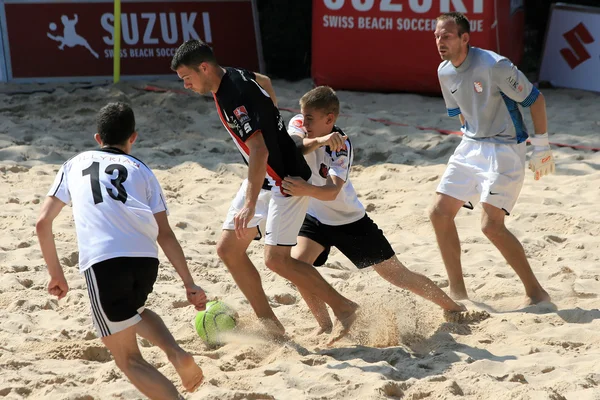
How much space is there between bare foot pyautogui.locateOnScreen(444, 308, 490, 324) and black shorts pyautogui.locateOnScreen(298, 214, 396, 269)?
1.66 ft

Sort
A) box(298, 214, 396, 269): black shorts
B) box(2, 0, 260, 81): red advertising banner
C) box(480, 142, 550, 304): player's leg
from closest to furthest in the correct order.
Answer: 1. box(298, 214, 396, 269): black shorts
2. box(480, 142, 550, 304): player's leg
3. box(2, 0, 260, 81): red advertising banner

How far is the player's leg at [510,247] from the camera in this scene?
522 centimetres

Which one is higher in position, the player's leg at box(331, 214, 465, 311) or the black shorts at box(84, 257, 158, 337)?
the black shorts at box(84, 257, 158, 337)

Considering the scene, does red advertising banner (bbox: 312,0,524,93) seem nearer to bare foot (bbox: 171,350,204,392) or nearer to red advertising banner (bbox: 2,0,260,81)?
red advertising banner (bbox: 2,0,260,81)

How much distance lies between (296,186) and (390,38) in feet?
19.1

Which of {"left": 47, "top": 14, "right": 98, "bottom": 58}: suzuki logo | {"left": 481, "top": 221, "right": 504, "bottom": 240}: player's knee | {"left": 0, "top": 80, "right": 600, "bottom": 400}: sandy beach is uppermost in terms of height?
{"left": 481, "top": 221, "right": 504, "bottom": 240}: player's knee

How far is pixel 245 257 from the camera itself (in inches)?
192

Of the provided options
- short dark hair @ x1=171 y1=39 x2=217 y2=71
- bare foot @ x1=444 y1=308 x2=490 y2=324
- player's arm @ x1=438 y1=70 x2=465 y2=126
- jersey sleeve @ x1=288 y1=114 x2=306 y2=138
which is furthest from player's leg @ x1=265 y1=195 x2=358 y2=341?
player's arm @ x1=438 y1=70 x2=465 y2=126

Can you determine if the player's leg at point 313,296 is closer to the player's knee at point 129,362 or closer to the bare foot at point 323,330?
the bare foot at point 323,330

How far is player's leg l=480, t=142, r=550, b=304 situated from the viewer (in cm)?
521

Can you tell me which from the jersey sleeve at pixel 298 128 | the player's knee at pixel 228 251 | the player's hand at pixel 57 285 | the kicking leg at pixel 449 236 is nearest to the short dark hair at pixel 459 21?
the kicking leg at pixel 449 236

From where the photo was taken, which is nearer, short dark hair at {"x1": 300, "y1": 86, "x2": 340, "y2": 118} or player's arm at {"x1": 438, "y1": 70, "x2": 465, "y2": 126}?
short dark hair at {"x1": 300, "y1": 86, "x2": 340, "y2": 118}

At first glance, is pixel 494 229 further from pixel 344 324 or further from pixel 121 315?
pixel 121 315

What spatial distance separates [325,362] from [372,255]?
72 centimetres
